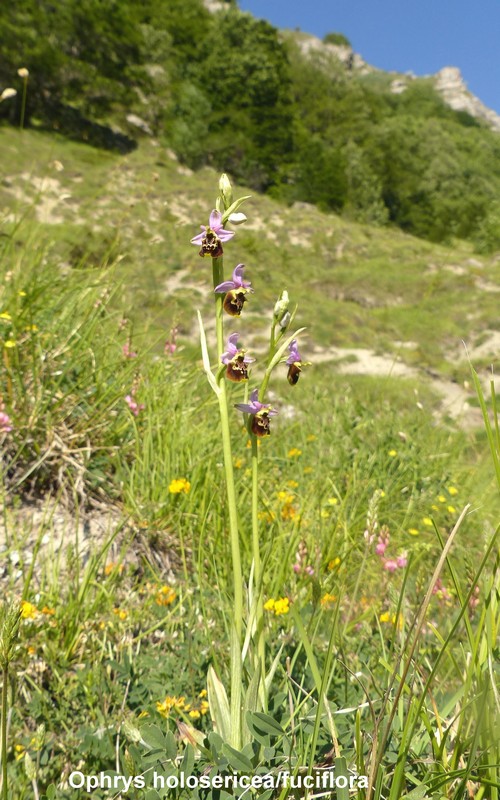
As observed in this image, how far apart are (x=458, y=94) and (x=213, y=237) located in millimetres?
181173

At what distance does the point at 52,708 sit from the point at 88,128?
101 feet

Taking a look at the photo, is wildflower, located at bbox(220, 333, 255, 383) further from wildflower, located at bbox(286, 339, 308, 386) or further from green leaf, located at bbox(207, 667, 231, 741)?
green leaf, located at bbox(207, 667, 231, 741)

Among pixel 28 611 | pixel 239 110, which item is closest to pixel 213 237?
pixel 28 611

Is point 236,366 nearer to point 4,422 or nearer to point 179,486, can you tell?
point 179,486

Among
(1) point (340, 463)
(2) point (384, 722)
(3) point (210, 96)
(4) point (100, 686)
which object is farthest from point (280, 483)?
(3) point (210, 96)

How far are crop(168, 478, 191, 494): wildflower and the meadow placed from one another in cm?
1

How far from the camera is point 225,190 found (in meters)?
1.26

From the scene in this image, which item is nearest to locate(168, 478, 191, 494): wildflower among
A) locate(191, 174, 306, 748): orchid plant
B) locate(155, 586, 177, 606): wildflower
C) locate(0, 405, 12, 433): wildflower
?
locate(155, 586, 177, 606): wildflower

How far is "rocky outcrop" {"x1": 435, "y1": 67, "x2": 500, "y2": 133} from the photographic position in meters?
150

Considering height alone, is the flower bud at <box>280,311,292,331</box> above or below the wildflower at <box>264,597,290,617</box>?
above

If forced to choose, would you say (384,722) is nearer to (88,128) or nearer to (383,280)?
(383,280)

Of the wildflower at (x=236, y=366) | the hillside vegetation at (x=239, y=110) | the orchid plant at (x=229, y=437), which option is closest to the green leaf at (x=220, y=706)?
the orchid plant at (x=229, y=437)

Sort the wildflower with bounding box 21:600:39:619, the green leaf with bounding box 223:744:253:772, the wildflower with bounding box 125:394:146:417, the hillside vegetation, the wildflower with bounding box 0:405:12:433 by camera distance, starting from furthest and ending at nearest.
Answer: the hillside vegetation → the wildflower with bounding box 125:394:146:417 → the wildflower with bounding box 0:405:12:433 → the wildflower with bounding box 21:600:39:619 → the green leaf with bounding box 223:744:253:772

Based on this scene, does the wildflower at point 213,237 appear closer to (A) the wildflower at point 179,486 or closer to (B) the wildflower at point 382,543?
(A) the wildflower at point 179,486
